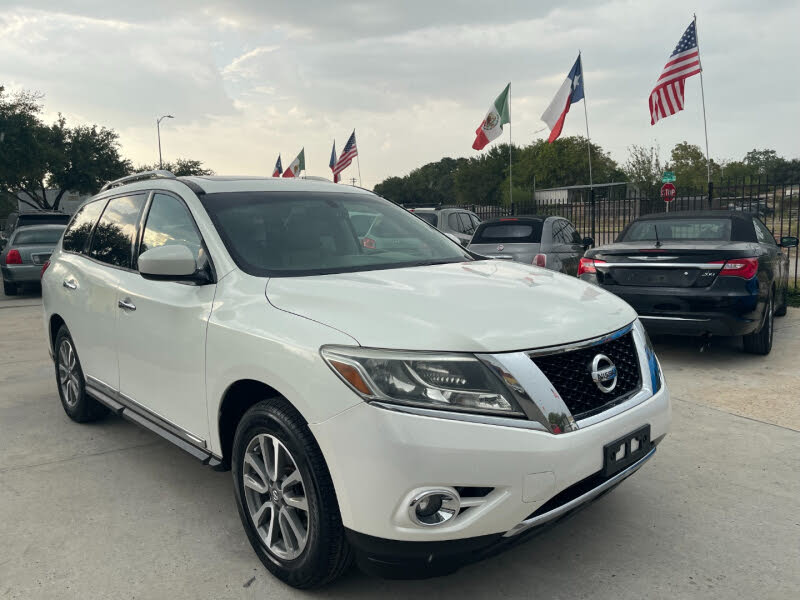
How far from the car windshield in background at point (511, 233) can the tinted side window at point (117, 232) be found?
6476 mm

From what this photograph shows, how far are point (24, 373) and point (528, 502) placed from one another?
6.16m

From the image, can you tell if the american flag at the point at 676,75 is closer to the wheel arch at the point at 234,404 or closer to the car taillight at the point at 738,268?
the car taillight at the point at 738,268

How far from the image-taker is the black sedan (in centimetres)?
620

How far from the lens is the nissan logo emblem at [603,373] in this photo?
2.54m

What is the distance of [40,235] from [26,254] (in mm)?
641

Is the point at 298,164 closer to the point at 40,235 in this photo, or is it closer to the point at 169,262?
the point at 40,235

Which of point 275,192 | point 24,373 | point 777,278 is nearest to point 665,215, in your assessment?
point 777,278

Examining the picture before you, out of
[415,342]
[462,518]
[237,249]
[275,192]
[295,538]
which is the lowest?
[295,538]

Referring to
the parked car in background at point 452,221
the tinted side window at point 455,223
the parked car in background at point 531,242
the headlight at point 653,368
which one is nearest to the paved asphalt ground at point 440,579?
the headlight at point 653,368

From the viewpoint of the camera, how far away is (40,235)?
554 inches

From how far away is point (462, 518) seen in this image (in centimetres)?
225

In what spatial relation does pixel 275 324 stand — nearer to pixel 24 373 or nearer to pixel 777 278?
pixel 24 373

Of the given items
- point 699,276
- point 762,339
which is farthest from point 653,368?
point 762,339

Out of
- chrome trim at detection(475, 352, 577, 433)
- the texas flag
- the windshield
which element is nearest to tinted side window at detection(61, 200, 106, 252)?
the windshield
